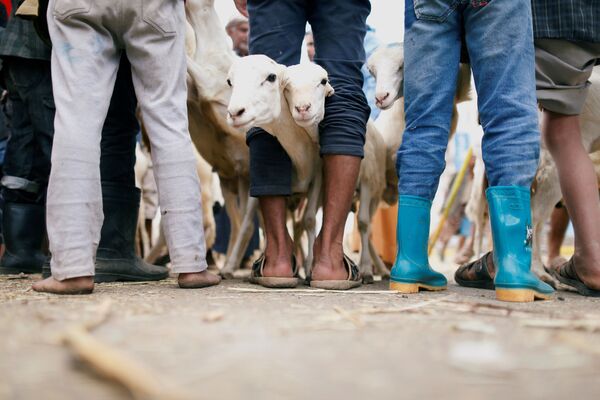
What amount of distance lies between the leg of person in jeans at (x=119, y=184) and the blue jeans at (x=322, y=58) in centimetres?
52

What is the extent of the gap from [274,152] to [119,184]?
67 cm

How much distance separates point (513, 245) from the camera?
177 centimetres

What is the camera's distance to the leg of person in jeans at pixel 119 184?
2447mm

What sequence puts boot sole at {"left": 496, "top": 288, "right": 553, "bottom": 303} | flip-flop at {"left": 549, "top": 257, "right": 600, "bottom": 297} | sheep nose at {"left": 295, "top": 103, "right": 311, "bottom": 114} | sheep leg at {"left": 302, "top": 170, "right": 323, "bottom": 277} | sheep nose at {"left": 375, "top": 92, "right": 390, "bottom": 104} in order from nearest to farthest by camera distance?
boot sole at {"left": 496, "top": 288, "right": 553, "bottom": 303}
flip-flop at {"left": 549, "top": 257, "right": 600, "bottom": 297}
sheep nose at {"left": 295, "top": 103, "right": 311, "bottom": 114}
sheep nose at {"left": 375, "top": 92, "right": 390, "bottom": 104}
sheep leg at {"left": 302, "top": 170, "right": 323, "bottom": 277}

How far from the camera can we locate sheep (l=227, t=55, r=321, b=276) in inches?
84.1

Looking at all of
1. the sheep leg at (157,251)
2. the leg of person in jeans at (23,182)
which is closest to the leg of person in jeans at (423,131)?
the leg of person in jeans at (23,182)

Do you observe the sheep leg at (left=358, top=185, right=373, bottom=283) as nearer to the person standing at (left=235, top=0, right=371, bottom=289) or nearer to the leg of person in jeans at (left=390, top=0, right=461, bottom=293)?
the person standing at (left=235, top=0, right=371, bottom=289)

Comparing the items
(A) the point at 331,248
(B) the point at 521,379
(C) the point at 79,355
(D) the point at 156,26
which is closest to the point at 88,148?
(D) the point at 156,26

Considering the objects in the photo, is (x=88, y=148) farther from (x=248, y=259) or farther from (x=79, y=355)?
(x=248, y=259)

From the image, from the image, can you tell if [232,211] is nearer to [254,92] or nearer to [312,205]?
[312,205]

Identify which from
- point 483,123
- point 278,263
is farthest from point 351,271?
point 483,123

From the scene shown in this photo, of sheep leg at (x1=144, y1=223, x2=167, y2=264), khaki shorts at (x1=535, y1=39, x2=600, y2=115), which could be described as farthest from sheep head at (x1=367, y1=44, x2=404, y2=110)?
sheep leg at (x1=144, y1=223, x2=167, y2=264)

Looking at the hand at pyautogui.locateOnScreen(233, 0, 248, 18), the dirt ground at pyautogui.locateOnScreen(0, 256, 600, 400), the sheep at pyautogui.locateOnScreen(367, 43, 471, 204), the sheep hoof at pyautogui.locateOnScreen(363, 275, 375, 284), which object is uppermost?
the hand at pyautogui.locateOnScreen(233, 0, 248, 18)

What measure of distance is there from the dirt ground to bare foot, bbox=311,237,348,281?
695 mm
